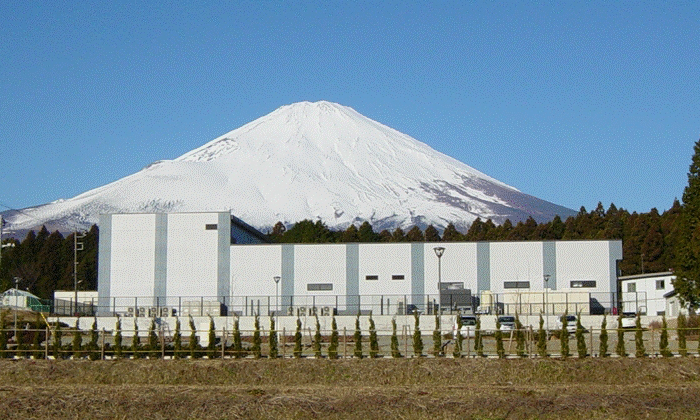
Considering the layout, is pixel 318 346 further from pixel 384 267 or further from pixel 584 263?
pixel 584 263

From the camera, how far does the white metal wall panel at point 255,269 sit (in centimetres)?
6569

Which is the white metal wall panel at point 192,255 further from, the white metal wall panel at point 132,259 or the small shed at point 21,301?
the small shed at point 21,301

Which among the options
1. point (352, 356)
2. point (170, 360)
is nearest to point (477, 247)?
point (352, 356)

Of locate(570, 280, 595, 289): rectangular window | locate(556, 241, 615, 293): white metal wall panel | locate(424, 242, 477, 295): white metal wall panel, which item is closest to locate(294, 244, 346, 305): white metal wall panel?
locate(424, 242, 477, 295): white metal wall panel

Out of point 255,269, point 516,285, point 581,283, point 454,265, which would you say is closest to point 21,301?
point 255,269

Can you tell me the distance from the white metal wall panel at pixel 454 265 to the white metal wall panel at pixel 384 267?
1.32 metres

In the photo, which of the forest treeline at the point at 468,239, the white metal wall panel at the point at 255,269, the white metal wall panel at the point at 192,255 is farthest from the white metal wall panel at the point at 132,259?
the forest treeline at the point at 468,239

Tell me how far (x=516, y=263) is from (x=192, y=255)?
2181 centimetres

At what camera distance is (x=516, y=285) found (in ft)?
213

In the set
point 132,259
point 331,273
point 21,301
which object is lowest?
point 21,301

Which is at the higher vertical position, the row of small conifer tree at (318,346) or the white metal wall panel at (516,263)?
the white metal wall panel at (516,263)

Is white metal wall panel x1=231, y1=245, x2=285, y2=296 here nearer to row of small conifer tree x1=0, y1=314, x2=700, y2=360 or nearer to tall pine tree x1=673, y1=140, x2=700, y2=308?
tall pine tree x1=673, y1=140, x2=700, y2=308

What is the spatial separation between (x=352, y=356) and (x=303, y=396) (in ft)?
31.0

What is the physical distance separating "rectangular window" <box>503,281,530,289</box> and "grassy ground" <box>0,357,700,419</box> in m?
31.7
